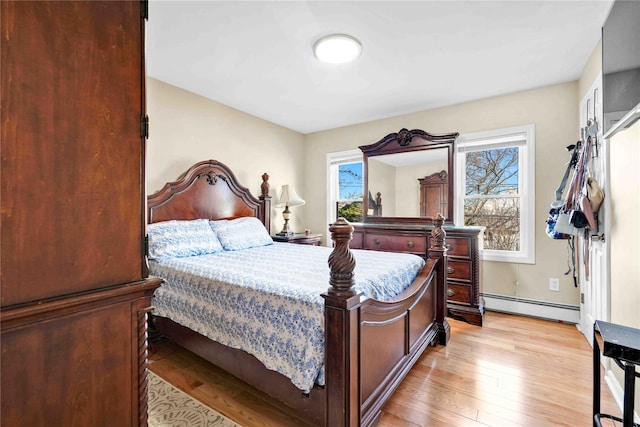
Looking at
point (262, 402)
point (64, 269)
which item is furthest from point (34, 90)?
point (262, 402)

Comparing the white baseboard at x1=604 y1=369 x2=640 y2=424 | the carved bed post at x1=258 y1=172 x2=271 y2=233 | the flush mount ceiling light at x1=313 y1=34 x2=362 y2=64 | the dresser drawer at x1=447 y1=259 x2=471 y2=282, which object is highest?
the flush mount ceiling light at x1=313 y1=34 x2=362 y2=64

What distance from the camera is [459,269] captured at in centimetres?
309

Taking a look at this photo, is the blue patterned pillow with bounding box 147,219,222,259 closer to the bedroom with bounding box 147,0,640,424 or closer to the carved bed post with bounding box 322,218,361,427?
the bedroom with bounding box 147,0,640,424

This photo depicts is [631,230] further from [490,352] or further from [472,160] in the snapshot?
[472,160]

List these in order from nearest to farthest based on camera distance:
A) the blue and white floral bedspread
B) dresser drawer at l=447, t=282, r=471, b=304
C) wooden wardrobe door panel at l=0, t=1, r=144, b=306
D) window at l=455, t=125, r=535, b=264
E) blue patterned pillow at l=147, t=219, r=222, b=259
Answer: wooden wardrobe door panel at l=0, t=1, r=144, b=306
the blue and white floral bedspread
blue patterned pillow at l=147, t=219, r=222, b=259
dresser drawer at l=447, t=282, r=471, b=304
window at l=455, t=125, r=535, b=264

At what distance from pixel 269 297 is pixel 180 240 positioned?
143 centimetres

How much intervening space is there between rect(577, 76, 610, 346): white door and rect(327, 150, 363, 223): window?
2.48m

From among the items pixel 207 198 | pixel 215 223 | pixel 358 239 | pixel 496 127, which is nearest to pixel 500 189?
pixel 496 127

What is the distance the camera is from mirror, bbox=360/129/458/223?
3533 mm

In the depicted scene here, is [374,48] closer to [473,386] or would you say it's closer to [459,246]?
[459,246]

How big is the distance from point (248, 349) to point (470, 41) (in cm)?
270

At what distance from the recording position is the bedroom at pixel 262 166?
27.6 inches

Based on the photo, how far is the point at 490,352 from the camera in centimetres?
235

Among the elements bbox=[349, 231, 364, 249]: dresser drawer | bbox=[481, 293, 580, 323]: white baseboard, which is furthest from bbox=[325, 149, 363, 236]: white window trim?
bbox=[481, 293, 580, 323]: white baseboard
